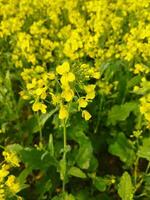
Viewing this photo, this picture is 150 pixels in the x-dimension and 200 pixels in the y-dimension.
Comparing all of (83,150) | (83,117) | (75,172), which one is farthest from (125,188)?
(83,117)

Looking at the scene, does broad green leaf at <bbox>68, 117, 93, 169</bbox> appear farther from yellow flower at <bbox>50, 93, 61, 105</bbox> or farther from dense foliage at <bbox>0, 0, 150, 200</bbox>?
yellow flower at <bbox>50, 93, 61, 105</bbox>

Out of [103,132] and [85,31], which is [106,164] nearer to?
[103,132]

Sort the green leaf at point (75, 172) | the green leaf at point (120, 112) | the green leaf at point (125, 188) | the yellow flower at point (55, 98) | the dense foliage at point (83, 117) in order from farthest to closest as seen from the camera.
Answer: the green leaf at point (120, 112) → the dense foliage at point (83, 117) → the green leaf at point (75, 172) → the green leaf at point (125, 188) → the yellow flower at point (55, 98)

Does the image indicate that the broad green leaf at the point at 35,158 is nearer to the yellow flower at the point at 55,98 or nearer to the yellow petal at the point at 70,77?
the yellow flower at the point at 55,98

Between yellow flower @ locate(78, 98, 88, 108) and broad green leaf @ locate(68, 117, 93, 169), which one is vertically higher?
yellow flower @ locate(78, 98, 88, 108)

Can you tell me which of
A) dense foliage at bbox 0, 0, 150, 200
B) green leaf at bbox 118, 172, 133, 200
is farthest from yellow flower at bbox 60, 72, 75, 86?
green leaf at bbox 118, 172, 133, 200

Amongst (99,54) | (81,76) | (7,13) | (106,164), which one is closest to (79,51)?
(99,54)

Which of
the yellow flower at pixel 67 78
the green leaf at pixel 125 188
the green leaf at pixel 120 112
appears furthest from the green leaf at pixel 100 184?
the yellow flower at pixel 67 78
